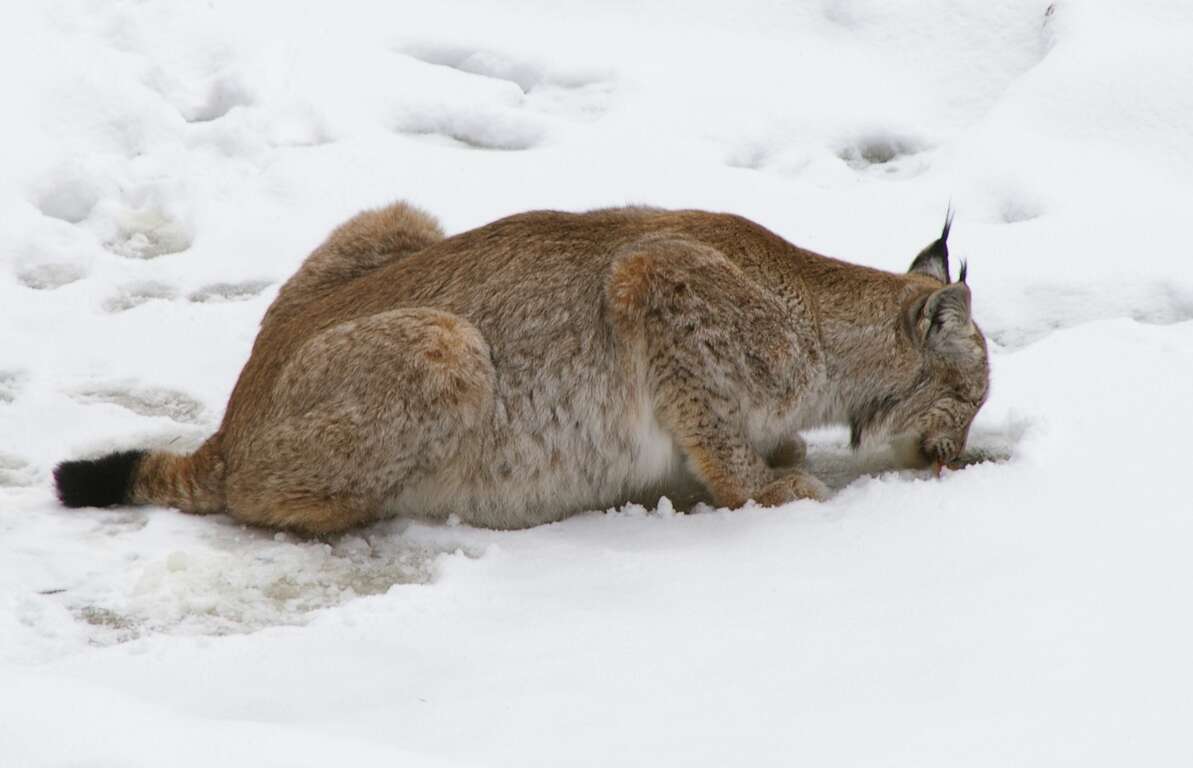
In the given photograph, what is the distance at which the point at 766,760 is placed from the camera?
3480 mm

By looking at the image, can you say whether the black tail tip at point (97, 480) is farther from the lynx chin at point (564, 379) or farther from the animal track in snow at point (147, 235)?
the animal track in snow at point (147, 235)

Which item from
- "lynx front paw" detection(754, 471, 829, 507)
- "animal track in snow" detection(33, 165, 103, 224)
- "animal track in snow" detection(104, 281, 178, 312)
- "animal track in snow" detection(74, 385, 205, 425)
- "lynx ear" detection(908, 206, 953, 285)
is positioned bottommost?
"lynx front paw" detection(754, 471, 829, 507)

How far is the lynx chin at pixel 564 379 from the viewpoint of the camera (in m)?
5.18

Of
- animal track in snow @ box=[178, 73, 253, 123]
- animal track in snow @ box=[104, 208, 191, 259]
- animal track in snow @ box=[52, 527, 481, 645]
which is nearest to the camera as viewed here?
animal track in snow @ box=[52, 527, 481, 645]

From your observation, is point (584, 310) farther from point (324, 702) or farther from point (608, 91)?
point (608, 91)

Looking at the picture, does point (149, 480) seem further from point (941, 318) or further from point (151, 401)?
point (941, 318)

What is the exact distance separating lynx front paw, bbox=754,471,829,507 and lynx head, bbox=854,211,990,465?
494 mm

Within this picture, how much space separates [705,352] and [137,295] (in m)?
3.18

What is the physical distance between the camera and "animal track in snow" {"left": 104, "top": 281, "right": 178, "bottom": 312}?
7004 mm

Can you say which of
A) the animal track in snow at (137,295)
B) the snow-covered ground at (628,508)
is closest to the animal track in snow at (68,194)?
the snow-covered ground at (628,508)

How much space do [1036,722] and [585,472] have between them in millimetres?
2266

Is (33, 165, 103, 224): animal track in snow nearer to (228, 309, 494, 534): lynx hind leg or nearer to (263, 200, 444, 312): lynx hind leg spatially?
(263, 200, 444, 312): lynx hind leg

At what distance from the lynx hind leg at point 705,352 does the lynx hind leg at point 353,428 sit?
2.35 feet

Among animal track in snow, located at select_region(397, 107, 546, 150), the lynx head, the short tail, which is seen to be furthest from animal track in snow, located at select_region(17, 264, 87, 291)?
the lynx head
